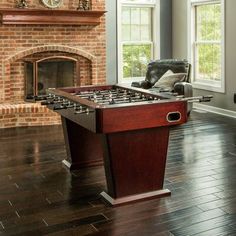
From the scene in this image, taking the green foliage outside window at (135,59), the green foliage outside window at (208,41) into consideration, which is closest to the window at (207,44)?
the green foliage outside window at (208,41)

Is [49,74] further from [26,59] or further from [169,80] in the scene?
[169,80]

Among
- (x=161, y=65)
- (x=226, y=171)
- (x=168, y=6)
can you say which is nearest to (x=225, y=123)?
(x=161, y=65)

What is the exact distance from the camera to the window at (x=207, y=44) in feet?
25.1

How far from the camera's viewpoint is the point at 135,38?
28.2ft

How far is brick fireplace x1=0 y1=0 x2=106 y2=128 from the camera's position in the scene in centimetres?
694

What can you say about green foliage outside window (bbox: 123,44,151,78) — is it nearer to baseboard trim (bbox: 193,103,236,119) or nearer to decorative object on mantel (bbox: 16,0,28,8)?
baseboard trim (bbox: 193,103,236,119)

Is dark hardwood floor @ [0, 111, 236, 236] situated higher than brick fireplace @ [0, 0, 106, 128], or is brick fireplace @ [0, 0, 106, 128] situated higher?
Result: brick fireplace @ [0, 0, 106, 128]

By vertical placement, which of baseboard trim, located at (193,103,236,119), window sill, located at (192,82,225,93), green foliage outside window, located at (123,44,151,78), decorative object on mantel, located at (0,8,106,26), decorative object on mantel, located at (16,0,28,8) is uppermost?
decorative object on mantel, located at (16,0,28,8)

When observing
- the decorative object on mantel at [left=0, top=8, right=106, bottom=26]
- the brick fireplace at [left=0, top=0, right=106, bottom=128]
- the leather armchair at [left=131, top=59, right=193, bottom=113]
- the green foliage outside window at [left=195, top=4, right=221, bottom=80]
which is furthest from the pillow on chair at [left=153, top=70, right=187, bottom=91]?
the decorative object on mantel at [left=0, top=8, right=106, bottom=26]

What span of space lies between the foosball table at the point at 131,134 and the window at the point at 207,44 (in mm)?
4075

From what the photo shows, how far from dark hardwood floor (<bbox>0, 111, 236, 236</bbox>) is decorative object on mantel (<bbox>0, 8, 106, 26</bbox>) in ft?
7.72

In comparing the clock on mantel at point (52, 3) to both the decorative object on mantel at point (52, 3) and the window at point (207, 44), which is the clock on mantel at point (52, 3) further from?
the window at point (207, 44)

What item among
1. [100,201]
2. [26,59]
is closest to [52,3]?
[26,59]

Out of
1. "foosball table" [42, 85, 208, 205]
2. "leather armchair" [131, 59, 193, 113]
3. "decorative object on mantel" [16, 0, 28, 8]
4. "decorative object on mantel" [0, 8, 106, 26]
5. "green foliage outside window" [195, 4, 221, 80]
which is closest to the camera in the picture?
"foosball table" [42, 85, 208, 205]
